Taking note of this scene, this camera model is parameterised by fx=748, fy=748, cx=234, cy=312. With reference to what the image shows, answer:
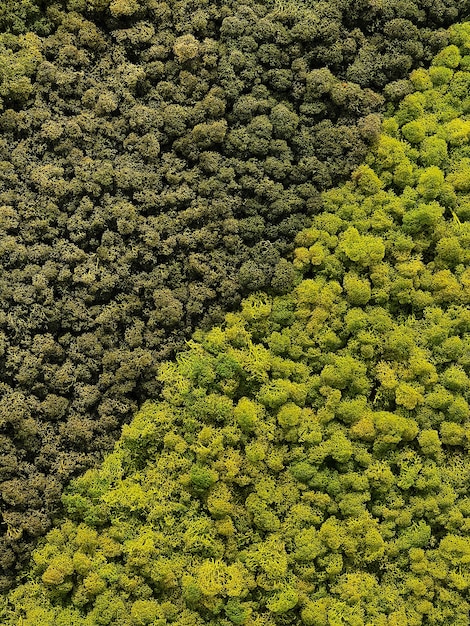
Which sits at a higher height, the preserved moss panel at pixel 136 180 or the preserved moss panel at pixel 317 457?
the preserved moss panel at pixel 136 180

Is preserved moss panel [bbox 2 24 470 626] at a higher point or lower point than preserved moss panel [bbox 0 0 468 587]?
lower

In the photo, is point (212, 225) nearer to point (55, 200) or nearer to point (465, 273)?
point (55, 200)

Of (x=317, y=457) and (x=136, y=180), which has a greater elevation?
(x=136, y=180)
